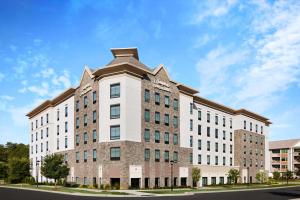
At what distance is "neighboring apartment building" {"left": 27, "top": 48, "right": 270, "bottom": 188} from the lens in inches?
1955

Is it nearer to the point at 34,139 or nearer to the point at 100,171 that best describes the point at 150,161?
the point at 100,171

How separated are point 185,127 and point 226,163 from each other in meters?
20.5

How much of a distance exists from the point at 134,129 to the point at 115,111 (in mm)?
3737

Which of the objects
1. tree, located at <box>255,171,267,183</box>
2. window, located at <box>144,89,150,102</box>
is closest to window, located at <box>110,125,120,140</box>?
window, located at <box>144,89,150,102</box>

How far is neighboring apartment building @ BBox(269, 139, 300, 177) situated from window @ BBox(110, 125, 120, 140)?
97426 mm

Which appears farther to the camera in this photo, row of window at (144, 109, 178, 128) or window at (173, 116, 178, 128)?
window at (173, 116, 178, 128)

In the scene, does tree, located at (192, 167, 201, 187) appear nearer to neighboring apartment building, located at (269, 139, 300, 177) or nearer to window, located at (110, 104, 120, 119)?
window, located at (110, 104, 120, 119)

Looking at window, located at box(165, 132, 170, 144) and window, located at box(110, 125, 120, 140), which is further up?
window, located at box(110, 125, 120, 140)

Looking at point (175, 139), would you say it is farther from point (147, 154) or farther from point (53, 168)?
point (53, 168)

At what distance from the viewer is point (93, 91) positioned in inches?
2156

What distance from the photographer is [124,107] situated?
49.3 meters

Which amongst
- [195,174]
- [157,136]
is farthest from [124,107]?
[195,174]

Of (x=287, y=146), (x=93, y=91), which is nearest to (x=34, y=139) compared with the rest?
(x=93, y=91)

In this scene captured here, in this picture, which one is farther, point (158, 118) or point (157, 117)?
point (158, 118)
